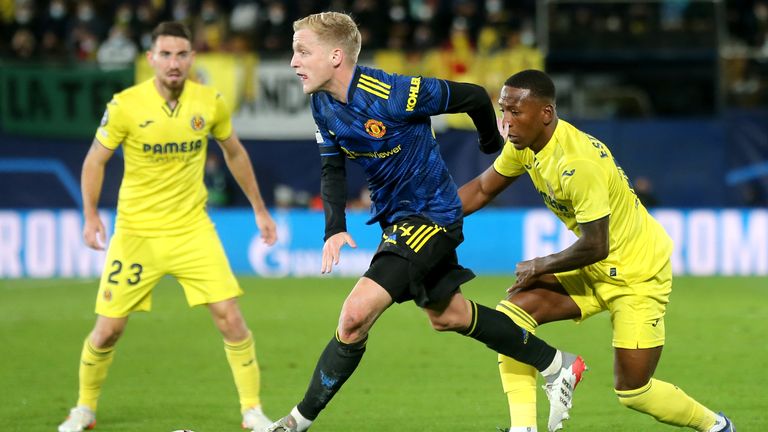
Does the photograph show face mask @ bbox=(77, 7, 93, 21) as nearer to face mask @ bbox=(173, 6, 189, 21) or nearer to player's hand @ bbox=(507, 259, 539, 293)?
face mask @ bbox=(173, 6, 189, 21)

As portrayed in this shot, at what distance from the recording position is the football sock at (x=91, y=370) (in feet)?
22.8

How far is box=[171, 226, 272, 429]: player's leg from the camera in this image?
696 cm

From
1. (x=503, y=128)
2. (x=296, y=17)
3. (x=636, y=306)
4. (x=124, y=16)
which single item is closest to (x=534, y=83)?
(x=503, y=128)

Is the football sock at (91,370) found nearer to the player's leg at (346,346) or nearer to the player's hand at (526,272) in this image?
the player's leg at (346,346)

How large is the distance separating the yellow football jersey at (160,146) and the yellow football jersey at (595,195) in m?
1.94

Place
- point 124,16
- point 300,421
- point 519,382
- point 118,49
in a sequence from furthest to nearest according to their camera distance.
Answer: point 124,16
point 118,49
point 519,382
point 300,421

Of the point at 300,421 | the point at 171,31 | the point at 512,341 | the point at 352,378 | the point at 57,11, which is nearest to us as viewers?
the point at 300,421

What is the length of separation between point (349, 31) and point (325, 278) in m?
10.6

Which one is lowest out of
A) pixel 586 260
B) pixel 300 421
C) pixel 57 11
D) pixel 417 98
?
pixel 300 421

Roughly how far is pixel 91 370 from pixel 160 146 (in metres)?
1.40

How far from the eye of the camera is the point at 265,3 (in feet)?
67.3

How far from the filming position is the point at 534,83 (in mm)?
5688

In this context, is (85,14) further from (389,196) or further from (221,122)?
(389,196)

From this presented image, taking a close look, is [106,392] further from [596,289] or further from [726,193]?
[726,193]
